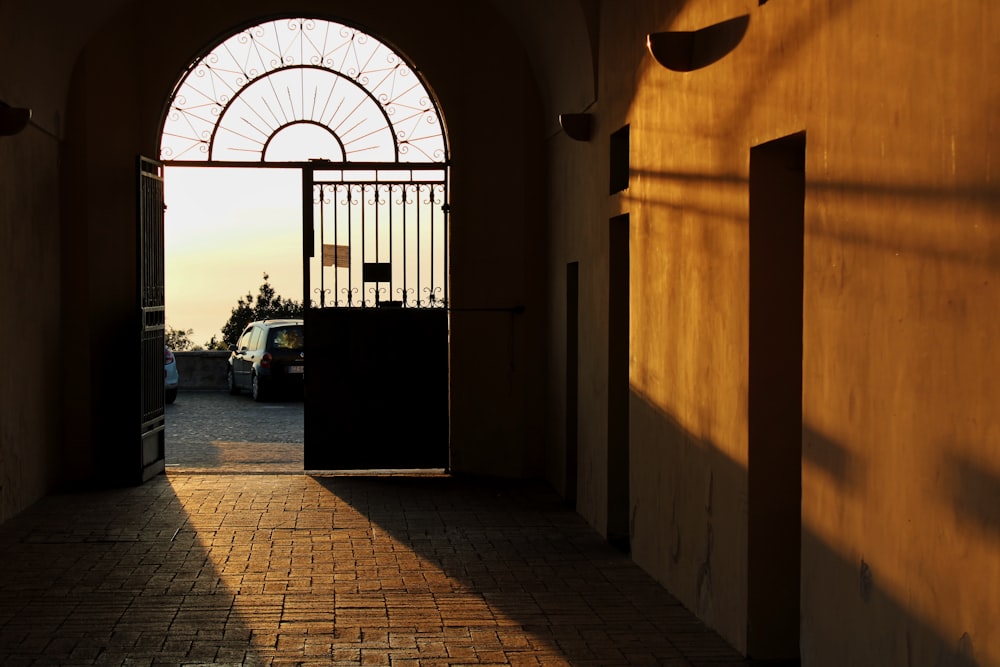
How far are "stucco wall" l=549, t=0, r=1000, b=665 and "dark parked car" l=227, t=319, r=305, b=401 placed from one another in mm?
13293

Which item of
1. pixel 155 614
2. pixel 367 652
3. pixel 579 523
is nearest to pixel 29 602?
pixel 155 614

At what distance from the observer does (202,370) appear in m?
23.4

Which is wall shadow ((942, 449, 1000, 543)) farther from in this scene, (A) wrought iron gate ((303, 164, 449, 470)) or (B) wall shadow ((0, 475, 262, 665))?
(A) wrought iron gate ((303, 164, 449, 470))

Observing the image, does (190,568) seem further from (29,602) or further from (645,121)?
(645,121)

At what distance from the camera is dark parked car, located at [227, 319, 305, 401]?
20016 millimetres

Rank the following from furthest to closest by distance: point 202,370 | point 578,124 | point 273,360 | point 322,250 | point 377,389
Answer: point 202,370 → point 273,360 → point 377,389 → point 322,250 → point 578,124

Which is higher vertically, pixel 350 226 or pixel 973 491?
pixel 350 226

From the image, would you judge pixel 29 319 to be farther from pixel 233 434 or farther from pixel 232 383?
pixel 232 383

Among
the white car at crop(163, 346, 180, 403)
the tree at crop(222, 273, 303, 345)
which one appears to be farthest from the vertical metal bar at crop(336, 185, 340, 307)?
the tree at crop(222, 273, 303, 345)

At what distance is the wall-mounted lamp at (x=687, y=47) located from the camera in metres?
6.05

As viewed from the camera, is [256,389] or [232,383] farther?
[232,383]

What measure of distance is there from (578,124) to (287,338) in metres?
12.0

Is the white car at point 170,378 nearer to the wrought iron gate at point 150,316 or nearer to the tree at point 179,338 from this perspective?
the wrought iron gate at point 150,316

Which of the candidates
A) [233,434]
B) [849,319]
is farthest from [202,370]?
[849,319]
